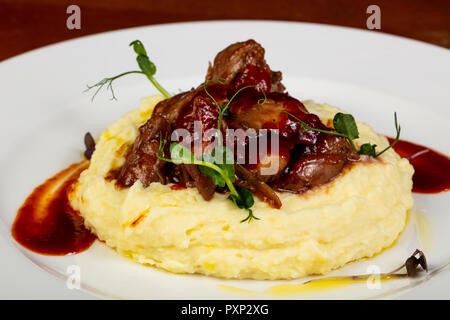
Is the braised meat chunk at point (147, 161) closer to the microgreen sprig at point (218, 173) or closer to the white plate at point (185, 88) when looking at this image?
the microgreen sprig at point (218, 173)

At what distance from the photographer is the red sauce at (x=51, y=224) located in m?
4.80

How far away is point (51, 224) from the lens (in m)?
5.10

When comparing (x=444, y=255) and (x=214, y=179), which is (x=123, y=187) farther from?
(x=444, y=255)

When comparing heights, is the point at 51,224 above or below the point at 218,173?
below

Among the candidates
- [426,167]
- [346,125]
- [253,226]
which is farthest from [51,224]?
[426,167]

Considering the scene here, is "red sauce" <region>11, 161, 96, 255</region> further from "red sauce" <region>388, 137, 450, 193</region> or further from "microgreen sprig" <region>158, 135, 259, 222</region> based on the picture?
"red sauce" <region>388, 137, 450, 193</region>

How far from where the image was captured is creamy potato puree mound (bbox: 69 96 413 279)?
14.7ft

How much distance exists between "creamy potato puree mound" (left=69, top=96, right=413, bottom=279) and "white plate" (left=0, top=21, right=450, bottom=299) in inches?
5.3

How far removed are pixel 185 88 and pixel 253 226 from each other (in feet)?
10.8

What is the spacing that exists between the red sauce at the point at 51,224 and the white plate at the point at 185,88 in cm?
10

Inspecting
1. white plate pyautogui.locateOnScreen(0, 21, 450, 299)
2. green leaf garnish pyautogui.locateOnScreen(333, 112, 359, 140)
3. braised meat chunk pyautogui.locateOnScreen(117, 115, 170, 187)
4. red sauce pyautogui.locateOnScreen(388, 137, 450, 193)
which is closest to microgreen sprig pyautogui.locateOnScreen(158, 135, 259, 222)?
braised meat chunk pyautogui.locateOnScreen(117, 115, 170, 187)

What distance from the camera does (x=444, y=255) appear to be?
15.4 feet

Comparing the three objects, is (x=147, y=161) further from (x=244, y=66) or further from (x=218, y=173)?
(x=244, y=66)

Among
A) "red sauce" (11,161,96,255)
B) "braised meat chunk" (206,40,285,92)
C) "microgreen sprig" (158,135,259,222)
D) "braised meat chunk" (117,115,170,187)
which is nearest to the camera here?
"microgreen sprig" (158,135,259,222)
